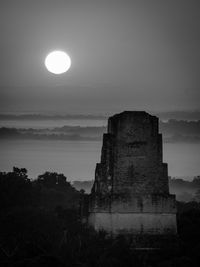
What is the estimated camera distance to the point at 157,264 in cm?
2472

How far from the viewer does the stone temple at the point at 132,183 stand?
1081 inches


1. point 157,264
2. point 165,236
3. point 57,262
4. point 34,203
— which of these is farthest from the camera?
point 34,203

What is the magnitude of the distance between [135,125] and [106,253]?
7328mm

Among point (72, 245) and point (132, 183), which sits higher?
point (132, 183)

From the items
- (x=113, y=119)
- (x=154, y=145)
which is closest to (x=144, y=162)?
(x=154, y=145)

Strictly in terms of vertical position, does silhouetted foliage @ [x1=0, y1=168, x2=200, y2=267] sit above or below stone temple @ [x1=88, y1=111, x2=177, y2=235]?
below

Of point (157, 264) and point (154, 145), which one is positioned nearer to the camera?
point (157, 264)

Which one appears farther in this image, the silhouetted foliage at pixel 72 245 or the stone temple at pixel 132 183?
the stone temple at pixel 132 183

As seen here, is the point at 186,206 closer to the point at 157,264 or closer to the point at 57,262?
the point at 157,264

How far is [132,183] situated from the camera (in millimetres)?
27906

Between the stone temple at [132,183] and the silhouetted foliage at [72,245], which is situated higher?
the stone temple at [132,183]

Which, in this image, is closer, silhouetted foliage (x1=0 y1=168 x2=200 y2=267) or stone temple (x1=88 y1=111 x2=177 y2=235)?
silhouetted foliage (x1=0 y1=168 x2=200 y2=267)

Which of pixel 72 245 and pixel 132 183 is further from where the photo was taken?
pixel 132 183

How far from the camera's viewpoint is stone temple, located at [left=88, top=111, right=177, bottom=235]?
27.5m
